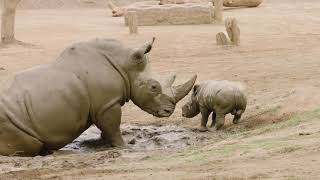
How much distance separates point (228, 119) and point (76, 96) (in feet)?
9.24

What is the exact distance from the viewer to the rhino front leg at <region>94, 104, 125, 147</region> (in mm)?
9828

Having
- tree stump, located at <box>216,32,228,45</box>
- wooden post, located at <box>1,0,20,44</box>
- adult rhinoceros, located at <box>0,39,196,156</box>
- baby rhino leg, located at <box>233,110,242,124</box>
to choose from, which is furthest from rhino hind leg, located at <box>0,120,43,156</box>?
wooden post, located at <box>1,0,20,44</box>

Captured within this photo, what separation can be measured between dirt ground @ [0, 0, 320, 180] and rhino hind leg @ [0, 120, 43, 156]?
309mm

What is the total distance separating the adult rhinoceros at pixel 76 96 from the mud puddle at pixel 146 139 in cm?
24

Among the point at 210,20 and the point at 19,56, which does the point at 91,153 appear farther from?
the point at 210,20

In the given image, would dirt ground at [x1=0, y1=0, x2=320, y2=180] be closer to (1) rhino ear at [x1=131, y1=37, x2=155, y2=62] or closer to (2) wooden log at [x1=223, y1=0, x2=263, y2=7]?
(1) rhino ear at [x1=131, y1=37, x2=155, y2=62]

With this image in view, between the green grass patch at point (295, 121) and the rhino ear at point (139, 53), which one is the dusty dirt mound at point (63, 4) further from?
the green grass patch at point (295, 121)

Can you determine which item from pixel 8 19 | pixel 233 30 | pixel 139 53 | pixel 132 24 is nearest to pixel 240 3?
pixel 132 24

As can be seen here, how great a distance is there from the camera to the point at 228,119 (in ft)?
38.7

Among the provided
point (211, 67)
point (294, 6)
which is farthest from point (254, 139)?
point (294, 6)

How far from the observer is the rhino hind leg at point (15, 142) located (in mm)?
9312

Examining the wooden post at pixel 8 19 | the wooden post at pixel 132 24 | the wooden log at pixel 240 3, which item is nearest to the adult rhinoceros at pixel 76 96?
the wooden post at pixel 8 19

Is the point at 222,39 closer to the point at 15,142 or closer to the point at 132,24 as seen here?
the point at 132,24

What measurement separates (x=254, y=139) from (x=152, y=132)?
251 centimetres
